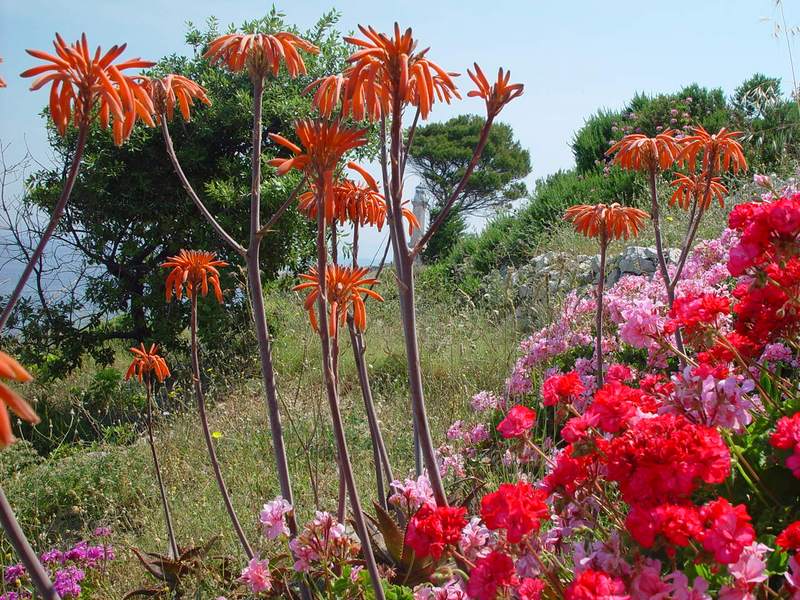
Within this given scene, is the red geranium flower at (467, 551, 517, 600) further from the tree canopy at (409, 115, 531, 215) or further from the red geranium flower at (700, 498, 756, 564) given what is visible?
the tree canopy at (409, 115, 531, 215)

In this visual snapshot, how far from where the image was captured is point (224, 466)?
480 centimetres

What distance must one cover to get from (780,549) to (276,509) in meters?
1.15

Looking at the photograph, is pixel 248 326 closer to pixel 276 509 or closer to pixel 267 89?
pixel 267 89

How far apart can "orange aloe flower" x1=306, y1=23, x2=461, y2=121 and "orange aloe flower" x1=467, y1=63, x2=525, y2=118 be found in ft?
0.18

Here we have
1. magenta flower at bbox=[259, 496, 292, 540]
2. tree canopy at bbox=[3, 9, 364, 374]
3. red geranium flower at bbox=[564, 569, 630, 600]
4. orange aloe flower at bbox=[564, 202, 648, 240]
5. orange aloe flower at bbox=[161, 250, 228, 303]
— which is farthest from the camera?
tree canopy at bbox=[3, 9, 364, 374]

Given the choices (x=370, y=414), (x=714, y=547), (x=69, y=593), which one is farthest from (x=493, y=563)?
(x=69, y=593)

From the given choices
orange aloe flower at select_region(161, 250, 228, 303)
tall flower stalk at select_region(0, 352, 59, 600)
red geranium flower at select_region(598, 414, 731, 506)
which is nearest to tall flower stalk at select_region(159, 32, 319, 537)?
orange aloe flower at select_region(161, 250, 228, 303)

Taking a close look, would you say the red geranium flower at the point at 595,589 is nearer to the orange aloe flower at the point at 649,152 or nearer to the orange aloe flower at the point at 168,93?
the orange aloe flower at the point at 168,93

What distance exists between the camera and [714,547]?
113 cm

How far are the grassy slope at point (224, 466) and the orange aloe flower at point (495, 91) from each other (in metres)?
2.02

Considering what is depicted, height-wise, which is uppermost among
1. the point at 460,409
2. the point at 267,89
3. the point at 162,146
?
the point at 267,89

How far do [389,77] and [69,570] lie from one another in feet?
8.53

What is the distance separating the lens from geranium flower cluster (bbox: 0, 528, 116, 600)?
2916 mm

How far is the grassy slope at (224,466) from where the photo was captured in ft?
12.6
